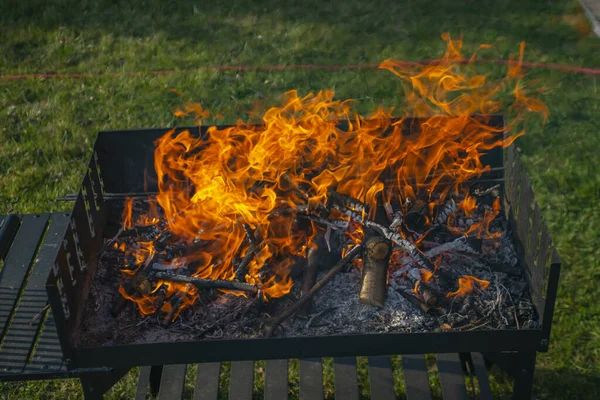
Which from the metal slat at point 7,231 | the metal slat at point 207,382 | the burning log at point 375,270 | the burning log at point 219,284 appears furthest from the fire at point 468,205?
the metal slat at point 7,231

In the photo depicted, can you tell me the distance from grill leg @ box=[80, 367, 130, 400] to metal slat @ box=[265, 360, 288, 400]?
89 centimetres

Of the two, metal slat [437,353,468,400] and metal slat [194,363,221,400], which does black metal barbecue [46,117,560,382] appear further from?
metal slat [194,363,221,400]

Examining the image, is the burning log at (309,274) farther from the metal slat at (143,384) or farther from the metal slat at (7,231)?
the metal slat at (7,231)

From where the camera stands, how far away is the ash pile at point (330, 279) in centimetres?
362

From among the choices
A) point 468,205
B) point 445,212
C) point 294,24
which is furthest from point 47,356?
point 294,24

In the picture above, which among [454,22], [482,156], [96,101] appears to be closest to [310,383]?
[482,156]

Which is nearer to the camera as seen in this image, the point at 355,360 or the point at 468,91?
the point at 355,360

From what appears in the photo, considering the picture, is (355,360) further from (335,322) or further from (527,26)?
(527,26)

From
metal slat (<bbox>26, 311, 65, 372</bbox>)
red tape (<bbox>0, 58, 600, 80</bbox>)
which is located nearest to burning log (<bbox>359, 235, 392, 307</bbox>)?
metal slat (<bbox>26, 311, 65, 372</bbox>)

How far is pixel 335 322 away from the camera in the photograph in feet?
12.0

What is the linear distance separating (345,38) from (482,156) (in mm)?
3489

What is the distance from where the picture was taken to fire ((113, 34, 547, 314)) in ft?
13.0

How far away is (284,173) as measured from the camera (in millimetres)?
4105

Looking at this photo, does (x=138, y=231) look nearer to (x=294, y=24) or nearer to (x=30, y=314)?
(x=30, y=314)
